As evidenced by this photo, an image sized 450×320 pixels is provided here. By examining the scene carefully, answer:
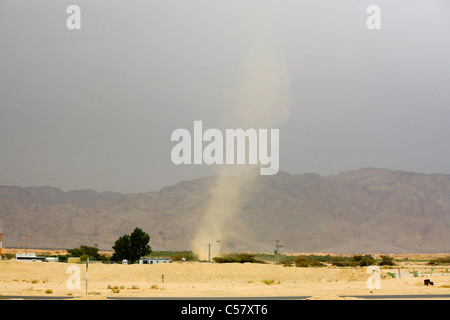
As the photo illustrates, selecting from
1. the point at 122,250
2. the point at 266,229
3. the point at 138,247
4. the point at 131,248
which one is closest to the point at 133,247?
the point at 131,248

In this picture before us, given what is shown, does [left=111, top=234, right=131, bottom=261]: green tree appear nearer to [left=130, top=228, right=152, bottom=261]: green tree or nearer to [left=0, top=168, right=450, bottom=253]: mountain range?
[left=130, top=228, right=152, bottom=261]: green tree

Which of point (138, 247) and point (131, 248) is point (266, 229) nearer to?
point (138, 247)

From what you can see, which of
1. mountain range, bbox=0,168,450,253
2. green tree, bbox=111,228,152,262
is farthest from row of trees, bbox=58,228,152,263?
mountain range, bbox=0,168,450,253

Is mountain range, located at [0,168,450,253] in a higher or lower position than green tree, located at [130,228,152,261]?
higher

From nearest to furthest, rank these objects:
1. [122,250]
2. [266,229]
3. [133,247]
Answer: [122,250] → [133,247] → [266,229]

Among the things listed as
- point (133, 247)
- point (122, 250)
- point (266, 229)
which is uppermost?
point (266, 229)


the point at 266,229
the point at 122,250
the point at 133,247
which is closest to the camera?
the point at 122,250

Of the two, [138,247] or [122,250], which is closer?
[122,250]

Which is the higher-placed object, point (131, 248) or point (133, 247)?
point (133, 247)

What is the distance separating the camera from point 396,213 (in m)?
197

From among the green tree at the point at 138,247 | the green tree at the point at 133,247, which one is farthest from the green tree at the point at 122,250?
the green tree at the point at 138,247

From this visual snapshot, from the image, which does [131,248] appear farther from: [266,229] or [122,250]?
[266,229]

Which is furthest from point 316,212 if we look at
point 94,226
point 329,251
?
point 94,226
